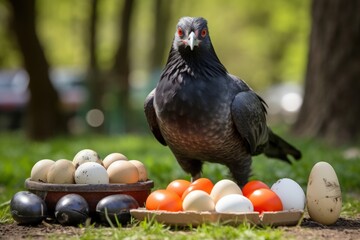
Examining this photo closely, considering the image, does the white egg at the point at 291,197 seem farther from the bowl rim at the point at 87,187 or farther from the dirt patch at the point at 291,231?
the bowl rim at the point at 87,187

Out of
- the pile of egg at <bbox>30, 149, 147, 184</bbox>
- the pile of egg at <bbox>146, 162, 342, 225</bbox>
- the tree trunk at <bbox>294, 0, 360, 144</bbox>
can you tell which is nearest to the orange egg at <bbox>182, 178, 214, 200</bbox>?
the pile of egg at <bbox>146, 162, 342, 225</bbox>

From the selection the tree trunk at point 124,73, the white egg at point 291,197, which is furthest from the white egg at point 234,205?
the tree trunk at point 124,73

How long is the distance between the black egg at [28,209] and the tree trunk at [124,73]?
1431 centimetres

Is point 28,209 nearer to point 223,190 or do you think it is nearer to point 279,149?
point 223,190

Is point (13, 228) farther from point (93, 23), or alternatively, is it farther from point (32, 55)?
point (93, 23)

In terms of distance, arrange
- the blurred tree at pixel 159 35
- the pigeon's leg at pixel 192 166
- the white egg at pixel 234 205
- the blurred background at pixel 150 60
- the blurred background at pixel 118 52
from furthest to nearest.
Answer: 1. the blurred tree at pixel 159 35
2. the blurred background at pixel 118 52
3. the blurred background at pixel 150 60
4. the pigeon's leg at pixel 192 166
5. the white egg at pixel 234 205

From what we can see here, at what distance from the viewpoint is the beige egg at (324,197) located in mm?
5352

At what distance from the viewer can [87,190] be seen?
5375 millimetres

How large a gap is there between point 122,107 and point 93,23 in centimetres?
389

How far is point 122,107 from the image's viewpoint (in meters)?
19.6

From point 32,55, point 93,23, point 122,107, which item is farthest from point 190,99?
point 93,23

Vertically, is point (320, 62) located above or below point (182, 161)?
above

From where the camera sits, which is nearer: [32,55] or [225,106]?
[225,106]

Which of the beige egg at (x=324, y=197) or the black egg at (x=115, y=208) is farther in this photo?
the beige egg at (x=324, y=197)
